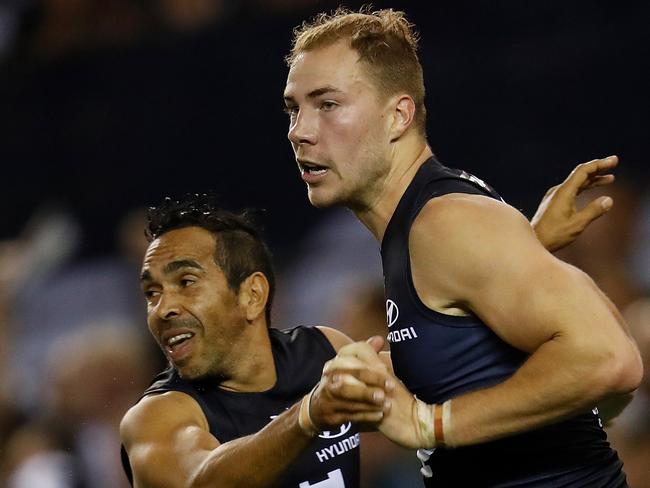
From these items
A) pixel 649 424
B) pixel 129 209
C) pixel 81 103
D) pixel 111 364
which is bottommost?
pixel 649 424

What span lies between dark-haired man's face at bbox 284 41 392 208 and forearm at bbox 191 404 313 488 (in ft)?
2.20

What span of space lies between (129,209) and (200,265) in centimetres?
325

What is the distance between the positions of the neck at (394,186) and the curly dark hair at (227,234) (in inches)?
34.6

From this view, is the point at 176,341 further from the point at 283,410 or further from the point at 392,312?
the point at 392,312

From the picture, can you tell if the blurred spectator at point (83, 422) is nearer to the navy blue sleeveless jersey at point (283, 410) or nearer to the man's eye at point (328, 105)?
the navy blue sleeveless jersey at point (283, 410)

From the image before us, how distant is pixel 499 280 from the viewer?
9.52ft

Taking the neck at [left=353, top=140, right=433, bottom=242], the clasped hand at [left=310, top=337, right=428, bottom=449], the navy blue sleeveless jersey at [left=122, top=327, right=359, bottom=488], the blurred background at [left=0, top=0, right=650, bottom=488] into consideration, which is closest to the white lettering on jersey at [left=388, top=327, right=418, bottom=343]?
the clasped hand at [left=310, top=337, right=428, bottom=449]

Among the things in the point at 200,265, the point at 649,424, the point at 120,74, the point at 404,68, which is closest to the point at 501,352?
the point at 404,68

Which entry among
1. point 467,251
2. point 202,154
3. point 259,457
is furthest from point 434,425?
point 202,154

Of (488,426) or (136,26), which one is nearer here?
(488,426)

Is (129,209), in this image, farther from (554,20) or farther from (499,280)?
(499,280)

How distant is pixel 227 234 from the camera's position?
4.25 metres

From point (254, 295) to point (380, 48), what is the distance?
1154 mm

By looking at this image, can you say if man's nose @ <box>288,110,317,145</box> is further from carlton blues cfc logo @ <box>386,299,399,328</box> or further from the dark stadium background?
the dark stadium background
